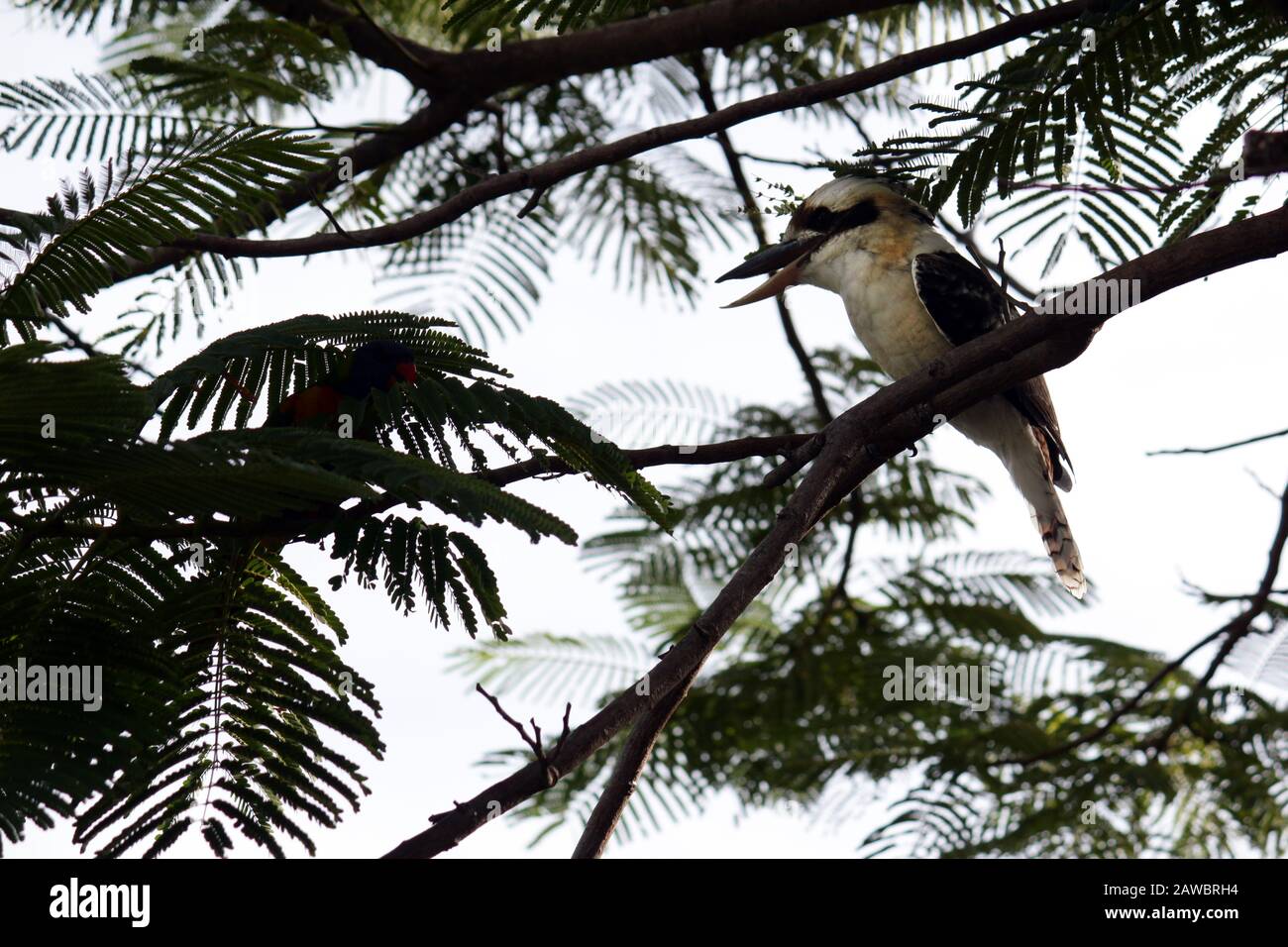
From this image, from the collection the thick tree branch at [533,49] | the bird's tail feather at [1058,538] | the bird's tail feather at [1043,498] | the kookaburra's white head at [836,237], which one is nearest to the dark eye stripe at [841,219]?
the kookaburra's white head at [836,237]

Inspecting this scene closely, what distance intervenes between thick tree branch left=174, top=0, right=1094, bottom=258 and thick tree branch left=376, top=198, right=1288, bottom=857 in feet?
2.54

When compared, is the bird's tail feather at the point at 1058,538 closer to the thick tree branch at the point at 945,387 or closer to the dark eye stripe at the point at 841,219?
the dark eye stripe at the point at 841,219

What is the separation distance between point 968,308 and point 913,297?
0.67 feet

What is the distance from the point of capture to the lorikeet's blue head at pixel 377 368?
10.1 ft

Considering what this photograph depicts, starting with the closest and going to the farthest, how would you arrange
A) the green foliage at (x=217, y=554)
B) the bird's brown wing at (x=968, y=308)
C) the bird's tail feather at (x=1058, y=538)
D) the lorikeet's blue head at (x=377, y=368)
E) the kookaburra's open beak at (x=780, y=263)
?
the green foliage at (x=217, y=554), the lorikeet's blue head at (x=377, y=368), the bird's brown wing at (x=968, y=308), the kookaburra's open beak at (x=780, y=263), the bird's tail feather at (x=1058, y=538)

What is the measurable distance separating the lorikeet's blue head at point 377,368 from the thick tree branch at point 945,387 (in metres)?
0.90

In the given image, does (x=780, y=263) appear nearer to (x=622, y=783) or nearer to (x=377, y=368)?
(x=377, y=368)

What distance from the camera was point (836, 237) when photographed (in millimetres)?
5270

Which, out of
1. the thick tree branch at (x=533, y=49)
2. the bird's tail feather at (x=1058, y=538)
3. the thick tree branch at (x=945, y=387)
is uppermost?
the thick tree branch at (x=533, y=49)

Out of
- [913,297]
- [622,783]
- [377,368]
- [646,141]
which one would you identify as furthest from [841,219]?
[622,783]

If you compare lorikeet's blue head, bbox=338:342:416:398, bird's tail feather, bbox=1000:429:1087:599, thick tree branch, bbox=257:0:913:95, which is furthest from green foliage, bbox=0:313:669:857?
bird's tail feather, bbox=1000:429:1087:599

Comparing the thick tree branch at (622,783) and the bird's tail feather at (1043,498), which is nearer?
the thick tree branch at (622,783)

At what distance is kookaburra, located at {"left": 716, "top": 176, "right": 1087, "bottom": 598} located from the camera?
5.04 metres

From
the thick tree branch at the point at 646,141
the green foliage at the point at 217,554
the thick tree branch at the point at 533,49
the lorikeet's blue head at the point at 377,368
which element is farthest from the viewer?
the thick tree branch at the point at 533,49
